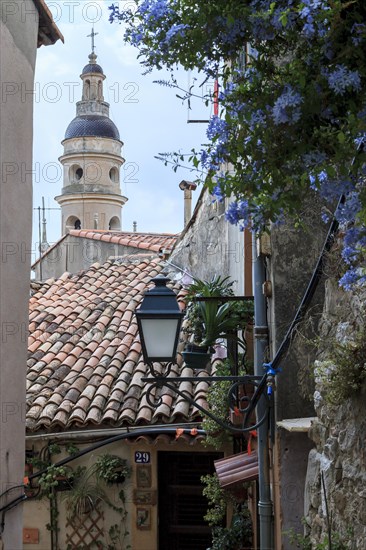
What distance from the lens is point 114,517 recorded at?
11.5 metres

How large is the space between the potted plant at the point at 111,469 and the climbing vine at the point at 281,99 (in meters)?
8.31

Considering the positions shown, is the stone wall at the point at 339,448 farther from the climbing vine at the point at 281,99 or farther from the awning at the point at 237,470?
the awning at the point at 237,470

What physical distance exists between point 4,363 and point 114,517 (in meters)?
3.97

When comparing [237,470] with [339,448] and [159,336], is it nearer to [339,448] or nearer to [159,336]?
[159,336]

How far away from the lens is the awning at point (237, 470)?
7.76 metres

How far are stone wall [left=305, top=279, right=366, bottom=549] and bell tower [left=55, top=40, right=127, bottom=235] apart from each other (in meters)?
37.5

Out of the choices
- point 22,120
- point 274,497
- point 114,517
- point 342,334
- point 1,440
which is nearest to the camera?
point 342,334

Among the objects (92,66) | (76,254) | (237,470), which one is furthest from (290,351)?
Result: (92,66)

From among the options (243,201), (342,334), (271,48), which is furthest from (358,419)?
(271,48)

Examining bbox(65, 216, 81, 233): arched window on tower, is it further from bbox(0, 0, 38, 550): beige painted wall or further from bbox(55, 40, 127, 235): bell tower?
bbox(0, 0, 38, 550): beige painted wall

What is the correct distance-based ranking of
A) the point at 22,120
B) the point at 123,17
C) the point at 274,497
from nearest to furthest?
the point at 123,17 < the point at 274,497 < the point at 22,120

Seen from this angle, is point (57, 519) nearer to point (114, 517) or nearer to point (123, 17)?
point (114, 517)

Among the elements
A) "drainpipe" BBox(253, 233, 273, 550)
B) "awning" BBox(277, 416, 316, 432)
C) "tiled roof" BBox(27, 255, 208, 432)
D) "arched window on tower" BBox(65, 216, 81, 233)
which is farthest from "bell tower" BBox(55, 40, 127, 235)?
"awning" BBox(277, 416, 316, 432)

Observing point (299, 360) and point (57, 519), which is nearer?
point (299, 360)
